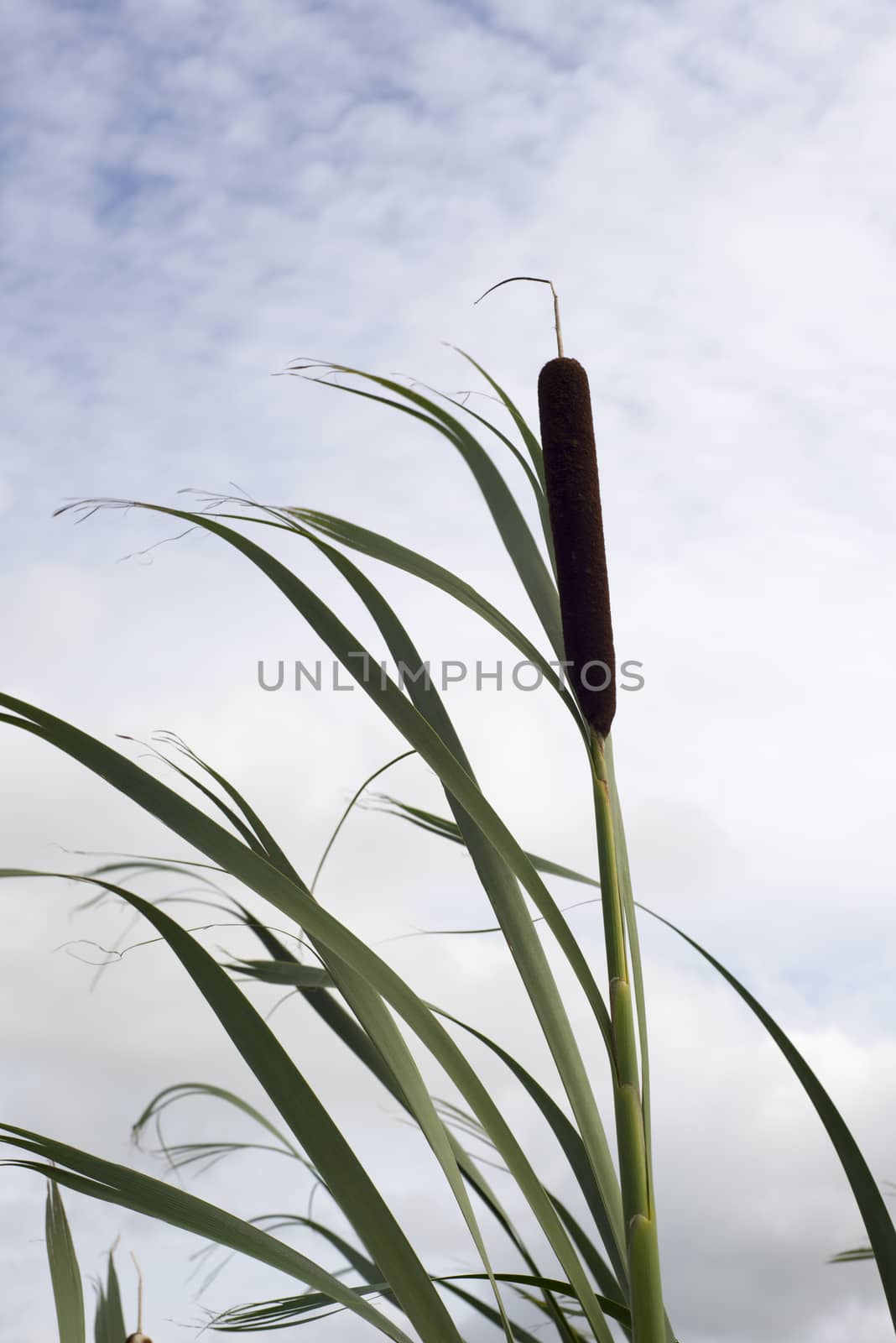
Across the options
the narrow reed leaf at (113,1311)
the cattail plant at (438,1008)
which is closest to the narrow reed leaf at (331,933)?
the cattail plant at (438,1008)

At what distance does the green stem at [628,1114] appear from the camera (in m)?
0.66

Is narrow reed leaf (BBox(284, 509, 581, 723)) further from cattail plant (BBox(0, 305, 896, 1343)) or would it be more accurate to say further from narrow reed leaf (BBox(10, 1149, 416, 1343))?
narrow reed leaf (BBox(10, 1149, 416, 1343))

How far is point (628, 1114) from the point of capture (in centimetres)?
71

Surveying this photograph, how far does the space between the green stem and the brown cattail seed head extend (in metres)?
0.07

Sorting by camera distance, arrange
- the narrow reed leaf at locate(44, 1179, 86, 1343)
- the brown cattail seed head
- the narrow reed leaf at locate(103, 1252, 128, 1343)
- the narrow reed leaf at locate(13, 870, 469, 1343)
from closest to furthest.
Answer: the narrow reed leaf at locate(13, 870, 469, 1343), the narrow reed leaf at locate(44, 1179, 86, 1343), the brown cattail seed head, the narrow reed leaf at locate(103, 1252, 128, 1343)

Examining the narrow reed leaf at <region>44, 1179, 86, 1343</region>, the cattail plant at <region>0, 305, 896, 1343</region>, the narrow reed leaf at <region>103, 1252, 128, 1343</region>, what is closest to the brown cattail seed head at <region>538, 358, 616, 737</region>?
the cattail plant at <region>0, 305, 896, 1343</region>

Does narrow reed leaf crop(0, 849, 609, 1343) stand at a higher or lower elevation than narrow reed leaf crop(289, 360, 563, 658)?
lower

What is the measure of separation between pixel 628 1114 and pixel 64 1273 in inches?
17.0

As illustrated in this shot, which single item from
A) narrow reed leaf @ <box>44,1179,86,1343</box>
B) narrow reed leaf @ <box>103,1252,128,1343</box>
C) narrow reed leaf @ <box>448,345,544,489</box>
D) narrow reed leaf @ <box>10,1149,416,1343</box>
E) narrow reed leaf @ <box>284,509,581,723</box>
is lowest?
narrow reed leaf @ <box>103,1252,128,1343</box>

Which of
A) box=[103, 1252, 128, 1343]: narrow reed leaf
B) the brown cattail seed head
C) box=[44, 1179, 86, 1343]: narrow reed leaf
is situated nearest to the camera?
box=[44, 1179, 86, 1343]: narrow reed leaf

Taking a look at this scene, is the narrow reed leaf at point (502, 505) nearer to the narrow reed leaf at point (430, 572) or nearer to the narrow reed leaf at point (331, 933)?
the narrow reed leaf at point (430, 572)

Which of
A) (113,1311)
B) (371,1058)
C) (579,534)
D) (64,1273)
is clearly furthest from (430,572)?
(113,1311)

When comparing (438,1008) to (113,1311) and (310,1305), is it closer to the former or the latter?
(310,1305)

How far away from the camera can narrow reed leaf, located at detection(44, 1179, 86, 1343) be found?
0.73 m
